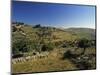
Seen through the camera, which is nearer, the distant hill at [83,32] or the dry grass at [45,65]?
the dry grass at [45,65]

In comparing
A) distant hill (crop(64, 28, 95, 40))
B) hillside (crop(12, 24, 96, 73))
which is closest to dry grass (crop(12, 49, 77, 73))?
hillside (crop(12, 24, 96, 73))

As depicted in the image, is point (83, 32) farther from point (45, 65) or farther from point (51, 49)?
point (45, 65)

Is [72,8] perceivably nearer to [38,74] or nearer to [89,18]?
[89,18]

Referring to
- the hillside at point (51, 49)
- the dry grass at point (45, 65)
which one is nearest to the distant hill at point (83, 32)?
the hillside at point (51, 49)

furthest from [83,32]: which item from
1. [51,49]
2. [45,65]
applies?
[45,65]

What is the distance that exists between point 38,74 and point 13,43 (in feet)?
1.66

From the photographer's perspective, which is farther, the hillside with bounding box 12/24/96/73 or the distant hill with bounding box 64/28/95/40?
the distant hill with bounding box 64/28/95/40

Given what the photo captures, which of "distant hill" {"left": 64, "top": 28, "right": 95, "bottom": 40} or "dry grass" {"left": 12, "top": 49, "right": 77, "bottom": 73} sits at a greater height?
→ "distant hill" {"left": 64, "top": 28, "right": 95, "bottom": 40}

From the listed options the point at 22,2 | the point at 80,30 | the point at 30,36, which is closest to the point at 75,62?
the point at 80,30

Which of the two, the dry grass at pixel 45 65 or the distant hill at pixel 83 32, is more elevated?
the distant hill at pixel 83 32

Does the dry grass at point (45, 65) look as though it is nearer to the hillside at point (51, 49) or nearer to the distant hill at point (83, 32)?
the hillside at point (51, 49)

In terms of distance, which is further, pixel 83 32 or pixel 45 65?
pixel 83 32

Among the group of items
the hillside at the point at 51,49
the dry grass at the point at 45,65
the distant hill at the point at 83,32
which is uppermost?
the distant hill at the point at 83,32

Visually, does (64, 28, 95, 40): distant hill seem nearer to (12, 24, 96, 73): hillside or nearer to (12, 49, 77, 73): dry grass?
(12, 24, 96, 73): hillside
